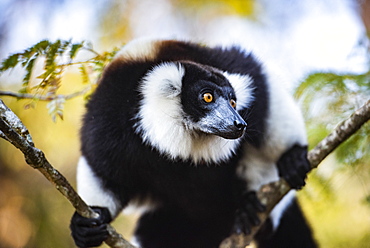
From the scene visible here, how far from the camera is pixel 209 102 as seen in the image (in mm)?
4070

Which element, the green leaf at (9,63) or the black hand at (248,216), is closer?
the green leaf at (9,63)

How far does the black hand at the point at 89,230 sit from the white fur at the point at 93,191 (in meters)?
0.21

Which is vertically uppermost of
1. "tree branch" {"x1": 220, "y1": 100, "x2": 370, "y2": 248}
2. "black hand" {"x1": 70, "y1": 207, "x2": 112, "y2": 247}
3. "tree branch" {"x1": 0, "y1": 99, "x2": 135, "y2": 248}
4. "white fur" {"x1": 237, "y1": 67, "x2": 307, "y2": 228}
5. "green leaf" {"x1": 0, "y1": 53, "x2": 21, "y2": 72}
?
"green leaf" {"x1": 0, "y1": 53, "x2": 21, "y2": 72}

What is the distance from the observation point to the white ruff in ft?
13.6

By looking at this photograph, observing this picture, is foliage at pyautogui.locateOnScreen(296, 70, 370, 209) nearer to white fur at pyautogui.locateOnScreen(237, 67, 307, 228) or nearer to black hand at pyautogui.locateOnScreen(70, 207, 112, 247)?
white fur at pyautogui.locateOnScreen(237, 67, 307, 228)

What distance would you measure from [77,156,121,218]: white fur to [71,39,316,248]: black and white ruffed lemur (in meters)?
0.01

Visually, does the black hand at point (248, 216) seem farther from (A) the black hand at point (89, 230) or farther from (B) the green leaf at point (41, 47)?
(B) the green leaf at point (41, 47)

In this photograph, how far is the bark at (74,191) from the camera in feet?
10.5

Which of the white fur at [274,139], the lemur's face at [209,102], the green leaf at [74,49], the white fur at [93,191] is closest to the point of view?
the lemur's face at [209,102]

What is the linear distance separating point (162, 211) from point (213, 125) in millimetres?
1889

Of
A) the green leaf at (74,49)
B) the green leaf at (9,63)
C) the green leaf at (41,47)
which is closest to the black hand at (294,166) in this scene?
the green leaf at (74,49)

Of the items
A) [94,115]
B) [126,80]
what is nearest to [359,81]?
[126,80]

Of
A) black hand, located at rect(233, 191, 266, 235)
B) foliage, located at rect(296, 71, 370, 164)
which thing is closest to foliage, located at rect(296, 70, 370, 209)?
foliage, located at rect(296, 71, 370, 164)

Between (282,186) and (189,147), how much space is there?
1.33 m
